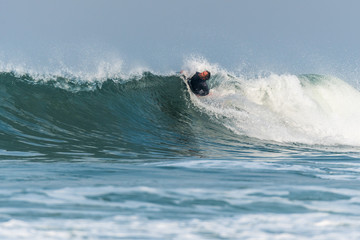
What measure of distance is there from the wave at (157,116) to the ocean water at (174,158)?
0.04 meters

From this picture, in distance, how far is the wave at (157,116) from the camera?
9.42 metres

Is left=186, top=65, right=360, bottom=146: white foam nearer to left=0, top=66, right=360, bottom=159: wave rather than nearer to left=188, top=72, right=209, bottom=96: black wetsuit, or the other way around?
left=0, top=66, right=360, bottom=159: wave

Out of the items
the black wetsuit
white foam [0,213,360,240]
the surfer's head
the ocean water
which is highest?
the surfer's head

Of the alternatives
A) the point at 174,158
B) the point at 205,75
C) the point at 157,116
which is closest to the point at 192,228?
the point at 174,158

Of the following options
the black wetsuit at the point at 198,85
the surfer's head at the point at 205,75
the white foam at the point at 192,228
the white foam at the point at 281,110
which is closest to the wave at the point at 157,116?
the white foam at the point at 281,110

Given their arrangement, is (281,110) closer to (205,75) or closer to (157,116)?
(205,75)

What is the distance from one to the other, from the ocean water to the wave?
0.14ft

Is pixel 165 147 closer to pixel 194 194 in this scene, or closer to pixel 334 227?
pixel 194 194

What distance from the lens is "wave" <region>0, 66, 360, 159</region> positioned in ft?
30.9

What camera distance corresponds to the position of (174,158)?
8.12 meters

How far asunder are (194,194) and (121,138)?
5.04 m

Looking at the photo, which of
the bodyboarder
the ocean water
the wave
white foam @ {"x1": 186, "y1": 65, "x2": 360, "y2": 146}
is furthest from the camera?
the bodyboarder

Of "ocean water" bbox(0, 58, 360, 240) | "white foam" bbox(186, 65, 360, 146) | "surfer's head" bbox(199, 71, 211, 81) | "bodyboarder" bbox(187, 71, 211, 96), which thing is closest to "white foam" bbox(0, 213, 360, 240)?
"ocean water" bbox(0, 58, 360, 240)

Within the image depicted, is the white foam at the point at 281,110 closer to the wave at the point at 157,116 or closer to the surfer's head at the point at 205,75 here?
the wave at the point at 157,116
